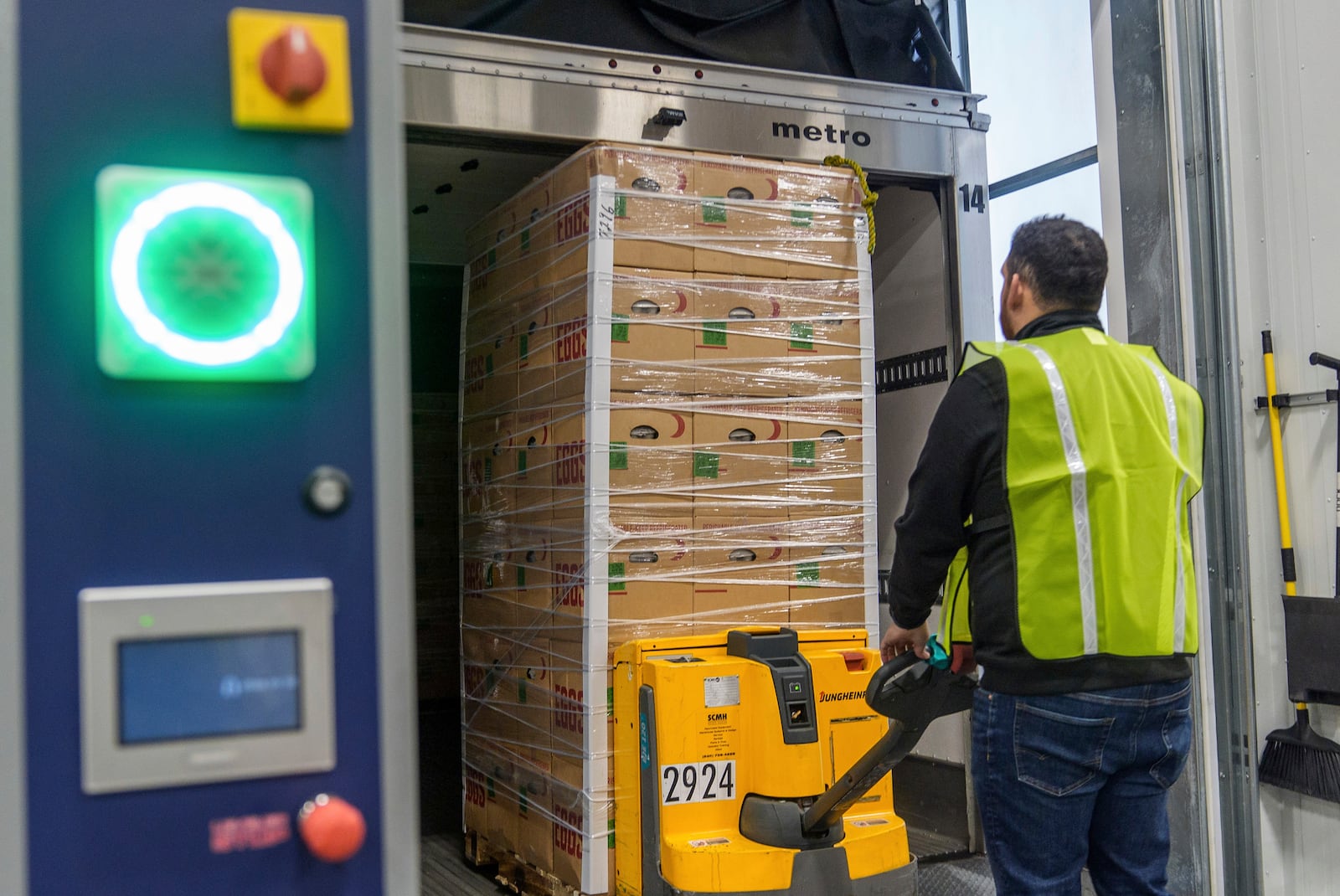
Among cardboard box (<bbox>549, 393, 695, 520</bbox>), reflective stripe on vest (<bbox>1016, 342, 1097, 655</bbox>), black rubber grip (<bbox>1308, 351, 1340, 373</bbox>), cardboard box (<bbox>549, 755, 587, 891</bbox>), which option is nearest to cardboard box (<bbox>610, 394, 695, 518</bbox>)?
cardboard box (<bbox>549, 393, 695, 520</bbox>)

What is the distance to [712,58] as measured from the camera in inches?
186

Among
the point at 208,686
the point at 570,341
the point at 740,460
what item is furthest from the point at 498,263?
the point at 208,686

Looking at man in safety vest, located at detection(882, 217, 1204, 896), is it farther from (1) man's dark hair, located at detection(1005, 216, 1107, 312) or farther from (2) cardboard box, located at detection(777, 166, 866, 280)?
(2) cardboard box, located at detection(777, 166, 866, 280)

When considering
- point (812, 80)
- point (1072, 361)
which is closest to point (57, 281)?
point (1072, 361)

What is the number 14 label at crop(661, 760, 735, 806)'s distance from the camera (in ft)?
12.4

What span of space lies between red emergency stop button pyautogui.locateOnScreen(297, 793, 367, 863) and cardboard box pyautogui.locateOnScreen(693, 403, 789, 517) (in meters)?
3.26

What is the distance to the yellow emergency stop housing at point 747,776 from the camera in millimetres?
A: 3684

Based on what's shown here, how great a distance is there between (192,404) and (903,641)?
2250mm

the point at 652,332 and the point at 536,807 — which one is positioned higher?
the point at 652,332

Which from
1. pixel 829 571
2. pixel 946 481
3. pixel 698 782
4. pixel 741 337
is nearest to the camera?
pixel 946 481

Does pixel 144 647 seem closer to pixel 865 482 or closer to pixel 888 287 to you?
pixel 865 482

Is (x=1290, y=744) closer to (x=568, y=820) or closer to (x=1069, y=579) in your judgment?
(x=1069, y=579)

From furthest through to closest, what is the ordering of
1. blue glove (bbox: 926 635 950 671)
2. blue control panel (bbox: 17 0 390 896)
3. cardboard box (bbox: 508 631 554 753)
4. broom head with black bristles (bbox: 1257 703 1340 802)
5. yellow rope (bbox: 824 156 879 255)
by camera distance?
yellow rope (bbox: 824 156 879 255) < cardboard box (bbox: 508 631 554 753) < broom head with black bristles (bbox: 1257 703 1340 802) < blue glove (bbox: 926 635 950 671) < blue control panel (bbox: 17 0 390 896)

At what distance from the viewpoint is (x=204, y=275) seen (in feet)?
3.52
